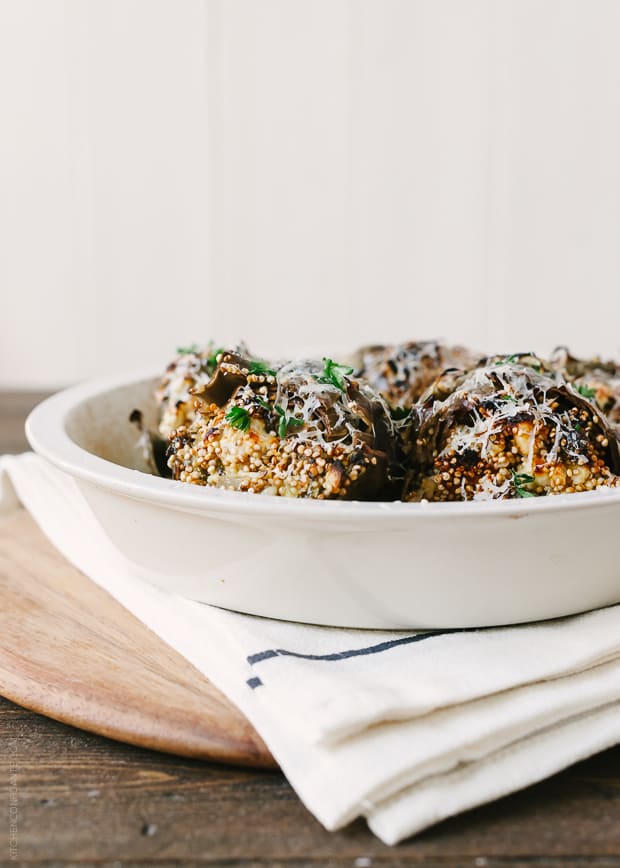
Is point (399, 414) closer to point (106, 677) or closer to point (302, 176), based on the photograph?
point (106, 677)

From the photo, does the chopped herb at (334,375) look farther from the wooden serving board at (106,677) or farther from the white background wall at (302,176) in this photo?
the white background wall at (302,176)

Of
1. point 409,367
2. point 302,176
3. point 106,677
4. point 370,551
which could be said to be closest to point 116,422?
point 409,367

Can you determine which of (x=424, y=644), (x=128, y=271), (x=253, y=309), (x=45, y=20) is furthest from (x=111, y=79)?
(x=424, y=644)

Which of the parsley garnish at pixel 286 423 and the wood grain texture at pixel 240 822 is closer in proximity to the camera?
the wood grain texture at pixel 240 822

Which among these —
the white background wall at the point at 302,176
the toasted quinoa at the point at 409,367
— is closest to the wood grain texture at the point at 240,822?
the toasted quinoa at the point at 409,367

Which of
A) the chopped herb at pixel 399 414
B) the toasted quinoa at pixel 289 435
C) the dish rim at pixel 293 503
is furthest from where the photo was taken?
the chopped herb at pixel 399 414

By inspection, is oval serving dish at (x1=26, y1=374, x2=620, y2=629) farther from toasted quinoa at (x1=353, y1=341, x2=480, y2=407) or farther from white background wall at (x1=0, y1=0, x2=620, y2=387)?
white background wall at (x1=0, y1=0, x2=620, y2=387)
